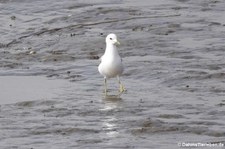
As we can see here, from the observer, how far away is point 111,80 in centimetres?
1695

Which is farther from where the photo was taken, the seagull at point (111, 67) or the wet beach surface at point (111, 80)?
the seagull at point (111, 67)

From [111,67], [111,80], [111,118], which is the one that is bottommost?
[111,118]

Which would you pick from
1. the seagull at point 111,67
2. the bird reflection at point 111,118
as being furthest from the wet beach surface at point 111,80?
the seagull at point 111,67

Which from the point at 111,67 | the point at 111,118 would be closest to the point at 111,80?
the point at 111,67

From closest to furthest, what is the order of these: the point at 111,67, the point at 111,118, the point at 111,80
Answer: the point at 111,118, the point at 111,67, the point at 111,80

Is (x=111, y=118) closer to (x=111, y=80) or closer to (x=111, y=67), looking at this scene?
(x=111, y=67)

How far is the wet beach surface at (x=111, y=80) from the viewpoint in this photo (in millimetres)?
12867

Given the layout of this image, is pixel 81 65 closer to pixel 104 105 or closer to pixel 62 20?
pixel 104 105

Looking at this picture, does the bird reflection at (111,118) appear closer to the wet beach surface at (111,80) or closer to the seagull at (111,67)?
the wet beach surface at (111,80)

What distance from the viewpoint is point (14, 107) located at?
48.2 ft

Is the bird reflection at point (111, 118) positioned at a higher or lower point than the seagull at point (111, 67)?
lower

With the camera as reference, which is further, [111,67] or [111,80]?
[111,80]

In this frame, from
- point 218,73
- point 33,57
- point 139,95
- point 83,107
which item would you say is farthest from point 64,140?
point 33,57

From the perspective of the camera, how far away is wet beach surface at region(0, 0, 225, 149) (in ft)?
42.2
